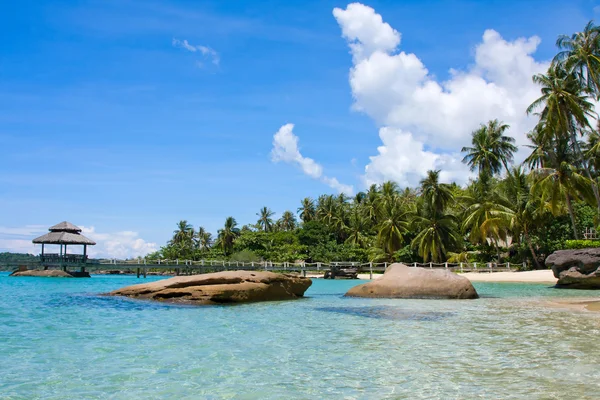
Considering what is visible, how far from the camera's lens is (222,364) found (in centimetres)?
700

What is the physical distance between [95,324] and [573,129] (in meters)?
33.9

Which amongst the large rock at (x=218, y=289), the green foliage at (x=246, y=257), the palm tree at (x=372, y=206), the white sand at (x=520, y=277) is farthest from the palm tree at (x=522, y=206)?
the green foliage at (x=246, y=257)

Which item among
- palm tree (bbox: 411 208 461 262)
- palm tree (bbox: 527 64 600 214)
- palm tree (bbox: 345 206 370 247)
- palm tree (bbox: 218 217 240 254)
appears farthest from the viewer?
palm tree (bbox: 218 217 240 254)

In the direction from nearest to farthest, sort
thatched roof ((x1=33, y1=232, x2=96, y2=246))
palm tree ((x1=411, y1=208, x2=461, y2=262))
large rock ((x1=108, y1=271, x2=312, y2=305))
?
large rock ((x1=108, y1=271, x2=312, y2=305)), palm tree ((x1=411, y1=208, x2=461, y2=262)), thatched roof ((x1=33, y1=232, x2=96, y2=246))

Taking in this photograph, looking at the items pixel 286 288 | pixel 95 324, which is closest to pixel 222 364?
pixel 95 324

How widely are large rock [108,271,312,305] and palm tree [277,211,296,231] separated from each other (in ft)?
214

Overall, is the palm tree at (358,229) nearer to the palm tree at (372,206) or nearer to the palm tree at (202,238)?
the palm tree at (372,206)

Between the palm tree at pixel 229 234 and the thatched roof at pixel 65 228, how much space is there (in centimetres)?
2858

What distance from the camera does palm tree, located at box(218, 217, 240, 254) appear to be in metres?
80.0

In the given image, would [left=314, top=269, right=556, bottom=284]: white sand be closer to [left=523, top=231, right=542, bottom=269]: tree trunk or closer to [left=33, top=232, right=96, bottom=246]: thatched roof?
[left=523, top=231, right=542, bottom=269]: tree trunk

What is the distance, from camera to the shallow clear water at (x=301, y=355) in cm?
559

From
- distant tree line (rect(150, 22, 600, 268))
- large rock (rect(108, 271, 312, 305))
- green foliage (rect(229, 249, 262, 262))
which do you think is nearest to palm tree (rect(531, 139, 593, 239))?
distant tree line (rect(150, 22, 600, 268))

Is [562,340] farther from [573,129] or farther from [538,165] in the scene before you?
[538,165]

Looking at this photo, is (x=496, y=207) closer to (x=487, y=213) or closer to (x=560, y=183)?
(x=487, y=213)
